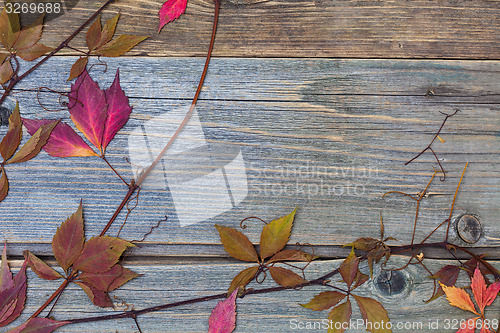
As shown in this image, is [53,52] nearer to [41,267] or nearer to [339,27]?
[41,267]

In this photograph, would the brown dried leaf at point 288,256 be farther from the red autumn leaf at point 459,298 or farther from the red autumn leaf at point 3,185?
the red autumn leaf at point 3,185

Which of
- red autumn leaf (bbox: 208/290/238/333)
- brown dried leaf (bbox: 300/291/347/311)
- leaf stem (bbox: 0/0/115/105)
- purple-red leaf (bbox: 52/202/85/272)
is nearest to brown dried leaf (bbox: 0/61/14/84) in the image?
leaf stem (bbox: 0/0/115/105)

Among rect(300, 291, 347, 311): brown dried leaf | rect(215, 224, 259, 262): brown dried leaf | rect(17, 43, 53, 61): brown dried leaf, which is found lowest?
rect(300, 291, 347, 311): brown dried leaf

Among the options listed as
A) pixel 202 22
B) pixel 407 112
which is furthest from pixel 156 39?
pixel 407 112

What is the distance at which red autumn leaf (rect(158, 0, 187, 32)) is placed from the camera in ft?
2.36

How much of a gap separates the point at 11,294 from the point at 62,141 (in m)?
0.35

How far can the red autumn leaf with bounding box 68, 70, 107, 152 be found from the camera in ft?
2.27

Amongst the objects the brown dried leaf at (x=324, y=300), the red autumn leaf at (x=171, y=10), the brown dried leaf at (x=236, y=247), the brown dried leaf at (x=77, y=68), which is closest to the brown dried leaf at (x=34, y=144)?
the brown dried leaf at (x=77, y=68)

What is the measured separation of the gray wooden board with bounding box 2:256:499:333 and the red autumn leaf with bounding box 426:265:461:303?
14 mm

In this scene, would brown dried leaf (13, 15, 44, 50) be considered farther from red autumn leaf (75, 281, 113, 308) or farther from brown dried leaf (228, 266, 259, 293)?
brown dried leaf (228, 266, 259, 293)

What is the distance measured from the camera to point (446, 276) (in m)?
0.72

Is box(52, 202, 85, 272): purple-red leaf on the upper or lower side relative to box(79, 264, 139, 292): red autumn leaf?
upper

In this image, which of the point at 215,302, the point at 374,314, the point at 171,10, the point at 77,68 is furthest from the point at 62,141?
the point at 374,314

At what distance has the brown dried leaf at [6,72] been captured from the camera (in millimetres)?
720
